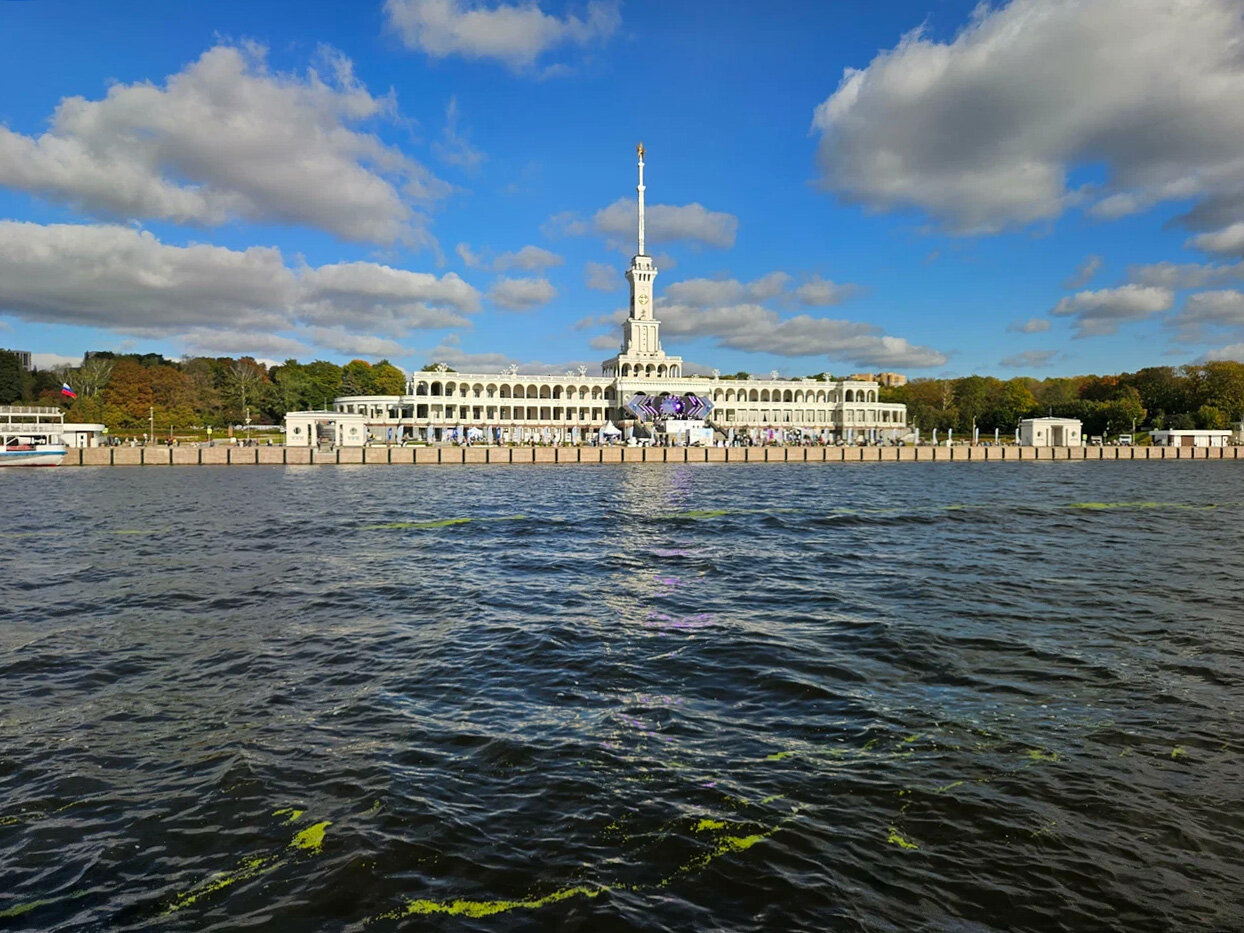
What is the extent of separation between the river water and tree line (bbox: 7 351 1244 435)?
4113 inches

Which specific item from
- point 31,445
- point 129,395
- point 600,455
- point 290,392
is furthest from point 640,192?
point 31,445

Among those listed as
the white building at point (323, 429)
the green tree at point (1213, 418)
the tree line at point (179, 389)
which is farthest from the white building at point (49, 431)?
the green tree at point (1213, 418)

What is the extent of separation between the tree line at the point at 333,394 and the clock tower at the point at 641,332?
37.5 meters

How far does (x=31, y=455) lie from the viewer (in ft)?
234

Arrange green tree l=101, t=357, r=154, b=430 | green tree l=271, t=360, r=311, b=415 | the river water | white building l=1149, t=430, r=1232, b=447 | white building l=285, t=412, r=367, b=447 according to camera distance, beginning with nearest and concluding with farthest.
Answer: the river water → white building l=285, t=412, r=367, b=447 → white building l=1149, t=430, r=1232, b=447 → green tree l=101, t=357, r=154, b=430 → green tree l=271, t=360, r=311, b=415

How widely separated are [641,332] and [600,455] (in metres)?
79.2

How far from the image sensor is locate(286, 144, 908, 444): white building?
138250mm

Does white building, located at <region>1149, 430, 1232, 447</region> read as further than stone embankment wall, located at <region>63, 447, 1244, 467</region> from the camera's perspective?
Yes

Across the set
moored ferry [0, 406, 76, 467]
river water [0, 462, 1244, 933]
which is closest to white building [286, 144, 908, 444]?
moored ferry [0, 406, 76, 467]

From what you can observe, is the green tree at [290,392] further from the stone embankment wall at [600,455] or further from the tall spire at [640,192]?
the tall spire at [640,192]

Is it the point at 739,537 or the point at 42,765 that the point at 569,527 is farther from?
the point at 42,765

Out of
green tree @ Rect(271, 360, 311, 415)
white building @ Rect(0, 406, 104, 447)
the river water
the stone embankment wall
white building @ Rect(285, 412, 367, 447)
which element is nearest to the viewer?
the river water

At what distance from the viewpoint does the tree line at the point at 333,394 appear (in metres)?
115

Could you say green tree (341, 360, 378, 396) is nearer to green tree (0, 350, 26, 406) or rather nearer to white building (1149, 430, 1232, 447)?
green tree (0, 350, 26, 406)
